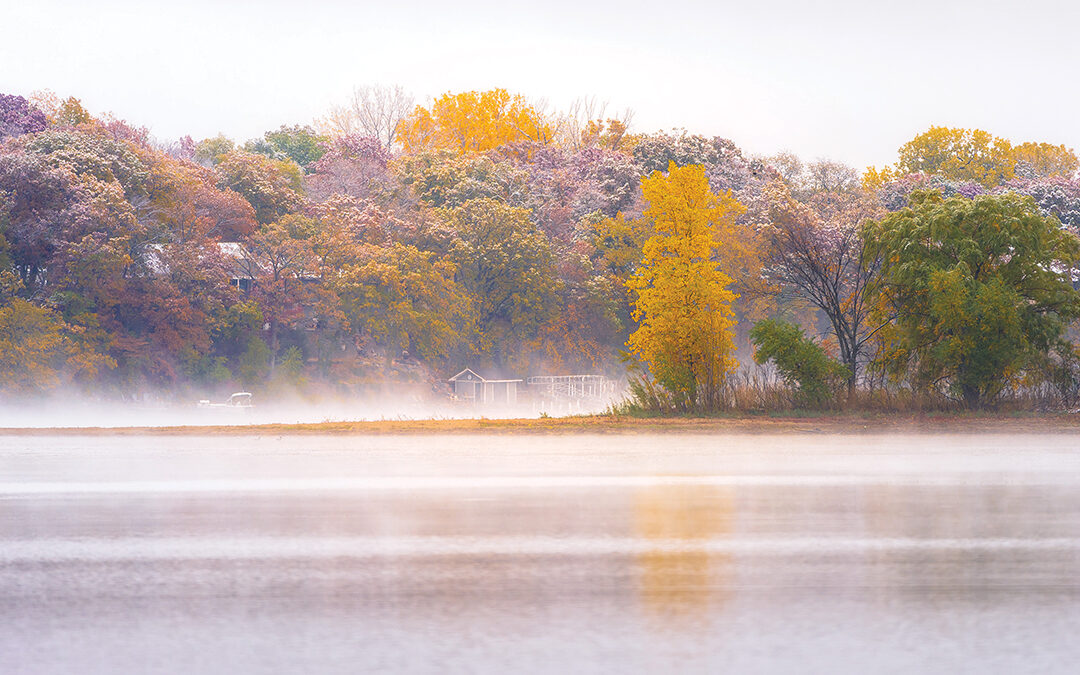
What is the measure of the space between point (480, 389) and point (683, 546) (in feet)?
147

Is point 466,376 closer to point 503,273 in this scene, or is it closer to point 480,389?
point 480,389

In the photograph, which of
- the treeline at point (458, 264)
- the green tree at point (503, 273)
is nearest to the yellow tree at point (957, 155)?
the treeline at point (458, 264)

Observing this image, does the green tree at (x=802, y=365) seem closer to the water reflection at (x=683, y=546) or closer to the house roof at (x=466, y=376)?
the water reflection at (x=683, y=546)

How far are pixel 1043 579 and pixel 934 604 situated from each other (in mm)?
1158

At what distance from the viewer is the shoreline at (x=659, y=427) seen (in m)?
21.6

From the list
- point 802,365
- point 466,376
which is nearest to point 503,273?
point 466,376

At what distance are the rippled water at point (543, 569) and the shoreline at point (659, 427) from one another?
20.7ft

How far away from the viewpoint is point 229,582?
25.4 ft

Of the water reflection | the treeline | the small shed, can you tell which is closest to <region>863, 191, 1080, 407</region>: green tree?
the treeline

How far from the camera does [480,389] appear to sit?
176 feet

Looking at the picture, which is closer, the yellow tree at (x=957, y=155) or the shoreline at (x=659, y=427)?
the shoreline at (x=659, y=427)

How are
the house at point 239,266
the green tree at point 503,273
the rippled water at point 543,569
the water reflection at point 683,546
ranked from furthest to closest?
the green tree at point 503,273
the house at point 239,266
the water reflection at point 683,546
the rippled water at point 543,569

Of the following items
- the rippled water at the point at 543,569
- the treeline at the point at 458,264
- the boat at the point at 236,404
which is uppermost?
the treeline at the point at 458,264

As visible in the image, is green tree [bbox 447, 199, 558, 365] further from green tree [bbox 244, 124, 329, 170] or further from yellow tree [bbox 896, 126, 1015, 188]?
yellow tree [bbox 896, 126, 1015, 188]
